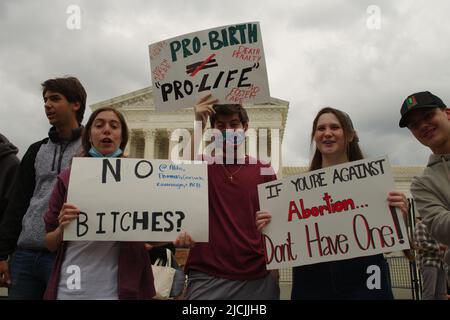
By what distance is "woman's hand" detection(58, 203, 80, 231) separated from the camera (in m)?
2.56

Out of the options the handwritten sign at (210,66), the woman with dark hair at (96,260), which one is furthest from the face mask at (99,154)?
the handwritten sign at (210,66)

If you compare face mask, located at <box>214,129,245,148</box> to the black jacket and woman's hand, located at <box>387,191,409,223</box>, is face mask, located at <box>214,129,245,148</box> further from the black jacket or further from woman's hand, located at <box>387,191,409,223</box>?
the black jacket

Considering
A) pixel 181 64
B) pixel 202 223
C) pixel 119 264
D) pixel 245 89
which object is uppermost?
pixel 181 64

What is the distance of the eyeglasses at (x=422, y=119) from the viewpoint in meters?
2.83

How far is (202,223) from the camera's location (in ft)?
8.71

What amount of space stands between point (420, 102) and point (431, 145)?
0.30 m

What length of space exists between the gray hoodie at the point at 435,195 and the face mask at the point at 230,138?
1.19m

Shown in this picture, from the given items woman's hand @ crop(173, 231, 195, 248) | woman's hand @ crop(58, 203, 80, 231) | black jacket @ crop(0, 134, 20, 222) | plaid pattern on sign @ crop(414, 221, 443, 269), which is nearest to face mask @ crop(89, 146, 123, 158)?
woman's hand @ crop(58, 203, 80, 231)

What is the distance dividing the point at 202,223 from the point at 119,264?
0.55 m

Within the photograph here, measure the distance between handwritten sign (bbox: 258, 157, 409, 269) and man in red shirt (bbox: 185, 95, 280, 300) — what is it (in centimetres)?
12

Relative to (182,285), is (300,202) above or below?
above

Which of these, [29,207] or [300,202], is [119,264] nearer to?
[29,207]

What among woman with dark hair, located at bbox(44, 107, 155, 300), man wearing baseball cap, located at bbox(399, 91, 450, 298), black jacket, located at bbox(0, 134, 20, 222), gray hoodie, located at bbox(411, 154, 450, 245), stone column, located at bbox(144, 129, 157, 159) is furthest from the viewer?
stone column, located at bbox(144, 129, 157, 159)
